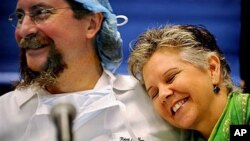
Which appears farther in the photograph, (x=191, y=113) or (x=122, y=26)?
(x=122, y=26)

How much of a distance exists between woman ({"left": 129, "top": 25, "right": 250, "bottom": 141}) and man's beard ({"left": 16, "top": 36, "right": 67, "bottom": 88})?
237mm

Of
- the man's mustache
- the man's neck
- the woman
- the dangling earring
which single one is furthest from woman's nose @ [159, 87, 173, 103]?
the man's mustache

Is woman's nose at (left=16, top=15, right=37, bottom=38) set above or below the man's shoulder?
above

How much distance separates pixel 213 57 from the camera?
50.3 inches

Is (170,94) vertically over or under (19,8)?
under

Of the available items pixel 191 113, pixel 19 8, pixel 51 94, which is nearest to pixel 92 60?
A: pixel 51 94

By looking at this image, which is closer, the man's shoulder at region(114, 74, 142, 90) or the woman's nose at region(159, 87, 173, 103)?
the woman's nose at region(159, 87, 173, 103)

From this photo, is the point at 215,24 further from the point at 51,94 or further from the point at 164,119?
the point at 51,94

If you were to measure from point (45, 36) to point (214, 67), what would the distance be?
0.48m

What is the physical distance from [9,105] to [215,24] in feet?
2.48

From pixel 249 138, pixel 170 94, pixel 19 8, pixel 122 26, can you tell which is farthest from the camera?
pixel 122 26

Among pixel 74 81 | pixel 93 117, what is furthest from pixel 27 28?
pixel 93 117

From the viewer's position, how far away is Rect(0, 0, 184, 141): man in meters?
1.32

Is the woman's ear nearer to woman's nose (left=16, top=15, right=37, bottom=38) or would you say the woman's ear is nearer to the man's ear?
the man's ear
